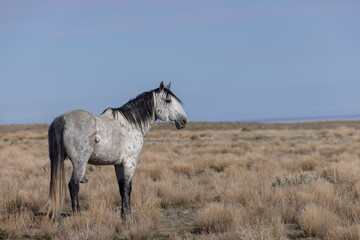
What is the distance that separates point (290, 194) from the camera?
8.14 meters

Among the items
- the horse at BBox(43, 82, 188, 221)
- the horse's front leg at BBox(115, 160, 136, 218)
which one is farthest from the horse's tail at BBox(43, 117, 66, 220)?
the horse's front leg at BBox(115, 160, 136, 218)

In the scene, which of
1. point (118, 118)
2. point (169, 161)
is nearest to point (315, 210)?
point (118, 118)

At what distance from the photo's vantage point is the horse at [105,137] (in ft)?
19.2

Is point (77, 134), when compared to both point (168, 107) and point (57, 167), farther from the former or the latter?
point (168, 107)

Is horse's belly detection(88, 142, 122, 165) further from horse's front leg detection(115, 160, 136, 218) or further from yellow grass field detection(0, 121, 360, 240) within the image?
yellow grass field detection(0, 121, 360, 240)

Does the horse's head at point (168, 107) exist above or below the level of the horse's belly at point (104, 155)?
above

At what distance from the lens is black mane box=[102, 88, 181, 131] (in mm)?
6691

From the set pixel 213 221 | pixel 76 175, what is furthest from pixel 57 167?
pixel 213 221

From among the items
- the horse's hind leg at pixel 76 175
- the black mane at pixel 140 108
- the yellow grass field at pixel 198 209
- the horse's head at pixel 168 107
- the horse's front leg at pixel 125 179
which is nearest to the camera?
the yellow grass field at pixel 198 209

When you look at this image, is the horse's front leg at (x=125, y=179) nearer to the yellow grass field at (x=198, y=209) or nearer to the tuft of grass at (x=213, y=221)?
the yellow grass field at (x=198, y=209)

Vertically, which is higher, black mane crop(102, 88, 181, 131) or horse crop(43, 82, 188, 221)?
black mane crop(102, 88, 181, 131)

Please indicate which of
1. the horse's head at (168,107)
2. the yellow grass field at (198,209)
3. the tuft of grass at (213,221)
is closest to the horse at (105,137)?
the horse's head at (168,107)

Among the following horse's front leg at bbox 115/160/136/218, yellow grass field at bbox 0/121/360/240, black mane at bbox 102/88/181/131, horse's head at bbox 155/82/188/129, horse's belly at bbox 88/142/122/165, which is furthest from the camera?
horse's head at bbox 155/82/188/129

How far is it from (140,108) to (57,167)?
1.66 meters
